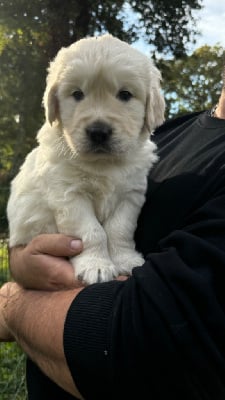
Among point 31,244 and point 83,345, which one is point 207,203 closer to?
point 83,345

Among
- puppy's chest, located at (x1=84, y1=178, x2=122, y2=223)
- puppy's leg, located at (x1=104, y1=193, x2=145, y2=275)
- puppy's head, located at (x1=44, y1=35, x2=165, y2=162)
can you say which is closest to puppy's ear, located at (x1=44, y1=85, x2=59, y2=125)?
puppy's head, located at (x1=44, y1=35, x2=165, y2=162)

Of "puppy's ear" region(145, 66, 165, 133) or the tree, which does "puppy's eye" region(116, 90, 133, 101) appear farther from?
the tree

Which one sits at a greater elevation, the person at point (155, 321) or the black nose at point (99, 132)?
the black nose at point (99, 132)

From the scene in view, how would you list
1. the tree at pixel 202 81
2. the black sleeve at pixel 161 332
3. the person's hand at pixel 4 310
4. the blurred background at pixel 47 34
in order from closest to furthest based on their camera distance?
the black sleeve at pixel 161 332 < the person's hand at pixel 4 310 < the blurred background at pixel 47 34 < the tree at pixel 202 81

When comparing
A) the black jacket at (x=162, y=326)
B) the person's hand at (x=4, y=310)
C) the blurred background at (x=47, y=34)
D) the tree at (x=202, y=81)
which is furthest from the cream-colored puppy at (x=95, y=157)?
the tree at (x=202, y=81)

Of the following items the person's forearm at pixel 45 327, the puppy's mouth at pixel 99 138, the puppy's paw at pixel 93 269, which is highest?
the puppy's mouth at pixel 99 138

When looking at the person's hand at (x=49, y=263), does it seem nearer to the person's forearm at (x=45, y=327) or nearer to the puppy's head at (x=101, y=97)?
the person's forearm at (x=45, y=327)
